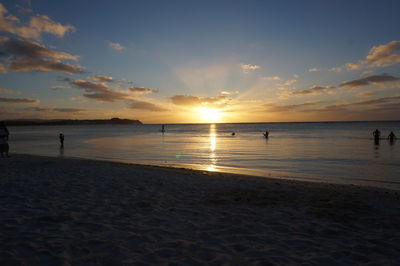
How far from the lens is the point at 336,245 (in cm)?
495

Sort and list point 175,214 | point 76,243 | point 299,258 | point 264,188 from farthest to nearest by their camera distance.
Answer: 1. point 264,188
2. point 175,214
3. point 76,243
4. point 299,258

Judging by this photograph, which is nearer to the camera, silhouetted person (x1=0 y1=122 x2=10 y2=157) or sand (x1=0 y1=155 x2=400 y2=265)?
sand (x1=0 y1=155 x2=400 y2=265)

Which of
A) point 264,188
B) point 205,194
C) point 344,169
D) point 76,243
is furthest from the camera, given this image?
point 344,169

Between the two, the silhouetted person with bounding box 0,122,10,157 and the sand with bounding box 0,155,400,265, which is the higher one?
the silhouetted person with bounding box 0,122,10,157

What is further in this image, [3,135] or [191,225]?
[3,135]

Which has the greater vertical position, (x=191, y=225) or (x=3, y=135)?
(x=3, y=135)

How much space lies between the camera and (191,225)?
19.1 feet

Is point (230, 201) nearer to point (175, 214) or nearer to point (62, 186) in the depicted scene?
point (175, 214)

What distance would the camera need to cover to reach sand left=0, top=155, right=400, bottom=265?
436cm

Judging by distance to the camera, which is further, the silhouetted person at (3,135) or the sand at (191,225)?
the silhouetted person at (3,135)

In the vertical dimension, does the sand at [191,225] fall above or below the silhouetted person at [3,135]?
below

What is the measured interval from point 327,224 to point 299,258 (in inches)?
82.9

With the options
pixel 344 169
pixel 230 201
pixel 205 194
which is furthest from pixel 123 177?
pixel 344 169

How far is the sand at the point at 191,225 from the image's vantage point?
14.3 feet
